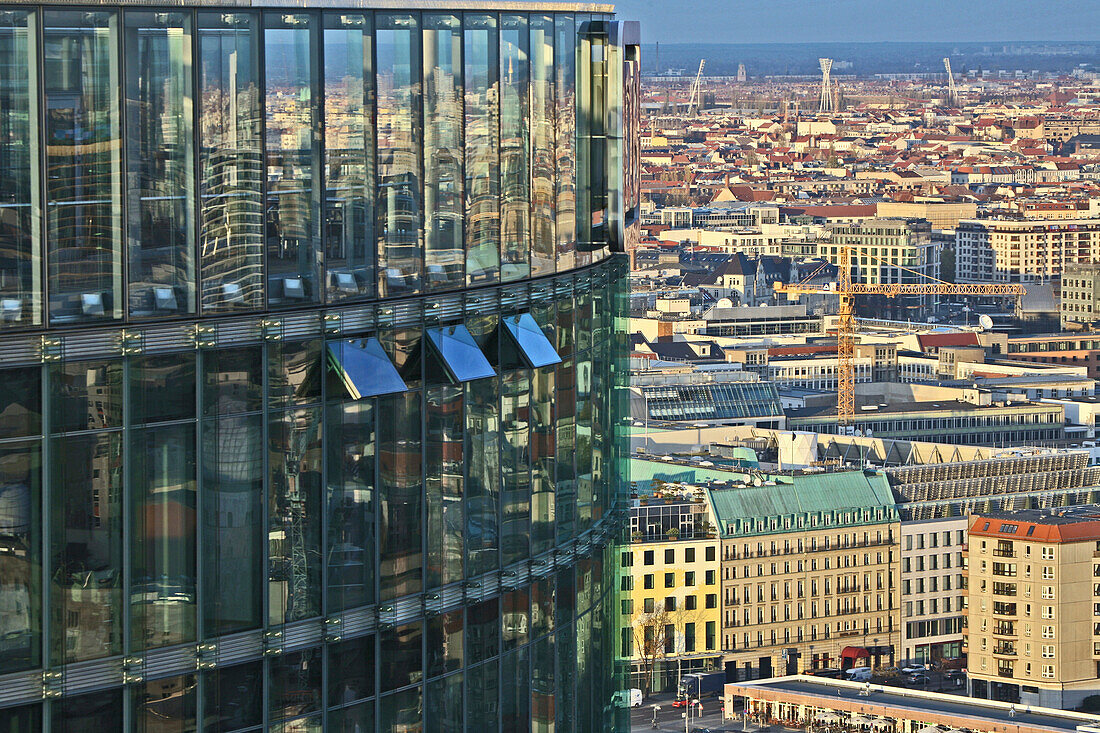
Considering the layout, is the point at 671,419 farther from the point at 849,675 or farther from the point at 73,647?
the point at 73,647

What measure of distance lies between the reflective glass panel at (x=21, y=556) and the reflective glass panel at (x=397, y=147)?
174 centimetres

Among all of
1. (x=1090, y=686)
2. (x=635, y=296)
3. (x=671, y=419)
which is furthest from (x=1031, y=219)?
(x=1090, y=686)

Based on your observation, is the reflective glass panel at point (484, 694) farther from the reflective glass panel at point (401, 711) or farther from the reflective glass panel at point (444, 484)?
the reflective glass panel at point (444, 484)

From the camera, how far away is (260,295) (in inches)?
365

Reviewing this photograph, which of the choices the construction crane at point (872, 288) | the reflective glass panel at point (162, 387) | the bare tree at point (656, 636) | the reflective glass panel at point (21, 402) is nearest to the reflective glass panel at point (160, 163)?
the reflective glass panel at point (162, 387)

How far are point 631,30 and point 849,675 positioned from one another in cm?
5999

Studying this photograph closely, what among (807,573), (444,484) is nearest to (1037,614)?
(807,573)

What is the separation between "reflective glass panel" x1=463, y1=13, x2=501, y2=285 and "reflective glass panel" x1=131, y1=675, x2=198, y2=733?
214 cm

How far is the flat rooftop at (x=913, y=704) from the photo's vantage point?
55.4 m

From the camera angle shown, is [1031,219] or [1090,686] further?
[1031,219]

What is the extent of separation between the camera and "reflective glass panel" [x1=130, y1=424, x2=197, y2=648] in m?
8.96

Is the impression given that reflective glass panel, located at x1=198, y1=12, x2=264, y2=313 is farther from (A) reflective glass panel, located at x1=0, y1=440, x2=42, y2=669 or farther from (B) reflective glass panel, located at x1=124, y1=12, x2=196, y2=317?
(A) reflective glass panel, located at x1=0, y1=440, x2=42, y2=669

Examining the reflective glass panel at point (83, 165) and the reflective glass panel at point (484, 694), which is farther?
the reflective glass panel at point (484, 694)

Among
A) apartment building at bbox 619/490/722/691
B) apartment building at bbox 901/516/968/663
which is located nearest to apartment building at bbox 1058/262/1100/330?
apartment building at bbox 901/516/968/663
